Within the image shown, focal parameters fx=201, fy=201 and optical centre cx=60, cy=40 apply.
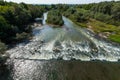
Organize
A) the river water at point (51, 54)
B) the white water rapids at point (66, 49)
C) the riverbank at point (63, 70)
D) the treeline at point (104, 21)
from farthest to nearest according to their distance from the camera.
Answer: the treeline at point (104, 21) < the white water rapids at point (66, 49) < the river water at point (51, 54) < the riverbank at point (63, 70)

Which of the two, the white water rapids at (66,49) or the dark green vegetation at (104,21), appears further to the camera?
the dark green vegetation at (104,21)

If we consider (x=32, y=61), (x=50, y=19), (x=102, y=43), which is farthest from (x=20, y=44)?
(x=50, y=19)

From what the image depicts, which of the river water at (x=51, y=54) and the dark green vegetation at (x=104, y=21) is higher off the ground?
the river water at (x=51, y=54)

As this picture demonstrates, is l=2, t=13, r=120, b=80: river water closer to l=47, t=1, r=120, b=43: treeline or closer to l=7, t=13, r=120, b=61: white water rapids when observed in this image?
l=7, t=13, r=120, b=61: white water rapids

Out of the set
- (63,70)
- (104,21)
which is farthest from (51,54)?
(104,21)

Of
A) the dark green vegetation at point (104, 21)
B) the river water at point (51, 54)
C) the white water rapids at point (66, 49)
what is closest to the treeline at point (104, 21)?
the dark green vegetation at point (104, 21)

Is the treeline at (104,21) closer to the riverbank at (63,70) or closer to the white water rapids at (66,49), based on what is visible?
the white water rapids at (66,49)

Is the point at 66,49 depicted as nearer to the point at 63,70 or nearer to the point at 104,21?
the point at 63,70

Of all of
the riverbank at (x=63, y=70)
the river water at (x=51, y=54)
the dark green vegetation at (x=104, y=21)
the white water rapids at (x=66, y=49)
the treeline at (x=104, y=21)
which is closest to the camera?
the riverbank at (x=63, y=70)
